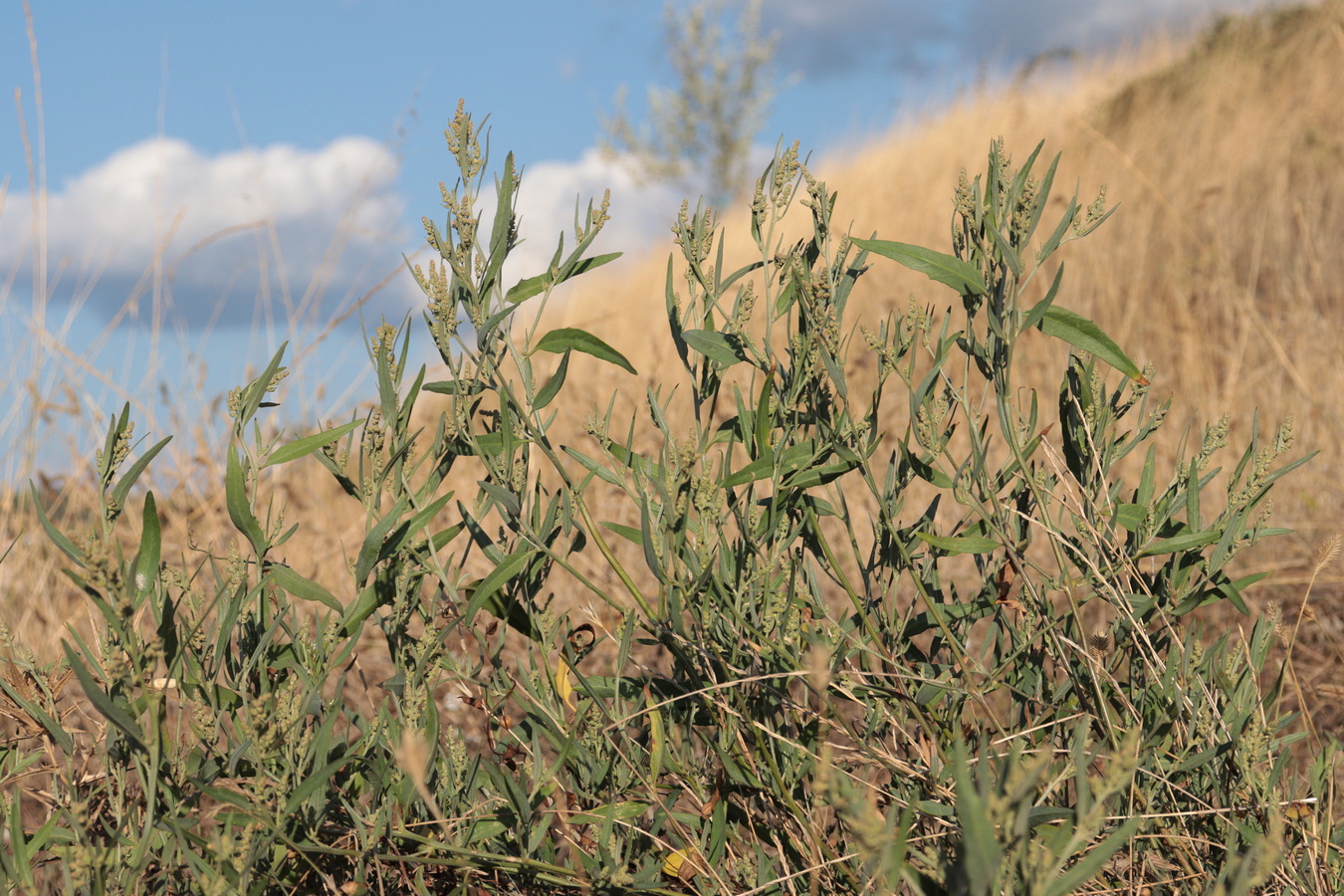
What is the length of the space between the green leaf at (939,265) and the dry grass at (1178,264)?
63 centimetres

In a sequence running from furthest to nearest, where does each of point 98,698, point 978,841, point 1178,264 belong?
point 1178,264 → point 98,698 → point 978,841

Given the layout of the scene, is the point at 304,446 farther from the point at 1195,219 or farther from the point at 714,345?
the point at 1195,219

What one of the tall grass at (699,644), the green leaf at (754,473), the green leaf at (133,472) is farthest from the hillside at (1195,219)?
the green leaf at (133,472)

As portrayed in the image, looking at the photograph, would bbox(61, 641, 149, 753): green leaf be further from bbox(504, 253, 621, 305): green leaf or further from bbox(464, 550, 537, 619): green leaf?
bbox(504, 253, 621, 305): green leaf

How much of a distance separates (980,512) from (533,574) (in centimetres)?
49

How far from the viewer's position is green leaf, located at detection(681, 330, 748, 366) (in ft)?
3.47

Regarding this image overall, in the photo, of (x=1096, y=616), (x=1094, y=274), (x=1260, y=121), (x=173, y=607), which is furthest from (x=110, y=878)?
(x=1260, y=121)

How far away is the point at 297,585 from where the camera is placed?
104cm

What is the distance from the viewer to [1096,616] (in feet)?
8.49

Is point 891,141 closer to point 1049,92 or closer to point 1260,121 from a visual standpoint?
point 1049,92

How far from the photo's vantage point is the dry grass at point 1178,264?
9.70 ft

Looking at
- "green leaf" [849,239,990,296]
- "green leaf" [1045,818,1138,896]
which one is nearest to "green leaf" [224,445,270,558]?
"green leaf" [849,239,990,296]

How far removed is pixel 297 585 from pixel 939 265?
74cm

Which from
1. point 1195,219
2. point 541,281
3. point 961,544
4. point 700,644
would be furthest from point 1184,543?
point 1195,219
